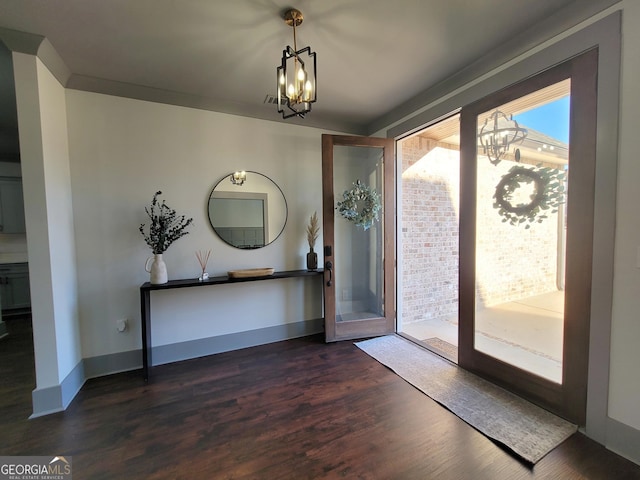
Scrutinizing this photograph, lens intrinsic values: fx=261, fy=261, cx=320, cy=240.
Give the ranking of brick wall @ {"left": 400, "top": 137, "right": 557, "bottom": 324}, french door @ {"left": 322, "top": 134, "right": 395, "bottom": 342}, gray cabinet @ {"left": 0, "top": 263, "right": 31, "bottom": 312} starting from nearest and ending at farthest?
french door @ {"left": 322, "top": 134, "right": 395, "bottom": 342} → brick wall @ {"left": 400, "top": 137, "right": 557, "bottom": 324} → gray cabinet @ {"left": 0, "top": 263, "right": 31, "bottom": 312}

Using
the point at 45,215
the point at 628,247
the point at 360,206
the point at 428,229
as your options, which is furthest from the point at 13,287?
the point at 628,247

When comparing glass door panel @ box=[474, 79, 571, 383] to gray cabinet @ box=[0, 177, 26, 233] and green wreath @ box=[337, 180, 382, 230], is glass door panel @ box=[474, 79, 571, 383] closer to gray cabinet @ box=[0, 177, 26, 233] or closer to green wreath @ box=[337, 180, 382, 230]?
green wreath @ box=[337, 180, 382, 230]

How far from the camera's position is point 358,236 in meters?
3.47

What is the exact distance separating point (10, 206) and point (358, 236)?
5576 millimetres

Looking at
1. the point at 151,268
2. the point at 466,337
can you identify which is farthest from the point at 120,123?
the point at 466,337

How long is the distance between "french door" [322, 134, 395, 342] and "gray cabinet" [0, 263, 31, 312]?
16.3 feet

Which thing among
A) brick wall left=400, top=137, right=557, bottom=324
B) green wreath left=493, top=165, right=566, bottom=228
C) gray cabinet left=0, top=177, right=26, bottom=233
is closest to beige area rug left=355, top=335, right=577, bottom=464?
brick wall left=400, top=137, right=557, bottom=324

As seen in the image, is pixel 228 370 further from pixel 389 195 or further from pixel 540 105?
pixel 540 105

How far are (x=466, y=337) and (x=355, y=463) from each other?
1571 mm

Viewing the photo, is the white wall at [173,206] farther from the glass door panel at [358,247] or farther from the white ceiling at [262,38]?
the glass door panel at [358,247]

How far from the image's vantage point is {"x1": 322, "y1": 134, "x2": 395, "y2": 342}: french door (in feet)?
10.2

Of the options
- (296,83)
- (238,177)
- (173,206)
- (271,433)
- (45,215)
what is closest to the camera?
(296,83)

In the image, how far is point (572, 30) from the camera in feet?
5.64

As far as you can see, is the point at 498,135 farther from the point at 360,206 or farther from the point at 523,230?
the point at 360,206
